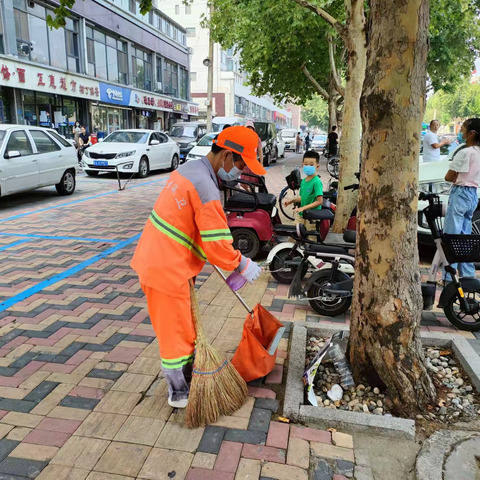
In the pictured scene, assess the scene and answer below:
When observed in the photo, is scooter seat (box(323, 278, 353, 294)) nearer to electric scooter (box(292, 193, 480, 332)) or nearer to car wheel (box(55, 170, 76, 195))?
electric scooter (box(292, 193, 480, 332))

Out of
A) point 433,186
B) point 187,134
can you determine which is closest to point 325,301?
point 433,186

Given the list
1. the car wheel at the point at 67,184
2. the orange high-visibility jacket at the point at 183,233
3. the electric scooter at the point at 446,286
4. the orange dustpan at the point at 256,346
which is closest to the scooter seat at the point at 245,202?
the electric scooter at the point at 446,286

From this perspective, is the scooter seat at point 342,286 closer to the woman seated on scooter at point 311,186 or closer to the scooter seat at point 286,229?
the scooter seat at point 286,229

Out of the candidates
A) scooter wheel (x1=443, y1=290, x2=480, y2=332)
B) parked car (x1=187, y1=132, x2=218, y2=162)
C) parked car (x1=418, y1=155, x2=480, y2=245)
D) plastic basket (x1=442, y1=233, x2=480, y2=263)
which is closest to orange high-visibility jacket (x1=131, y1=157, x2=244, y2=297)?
plastic basket (x1=442, y1=233, x2=480, y2=263)

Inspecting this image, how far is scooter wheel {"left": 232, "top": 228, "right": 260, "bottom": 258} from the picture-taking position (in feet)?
19.0

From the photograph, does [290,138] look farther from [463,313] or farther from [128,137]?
[463,313]

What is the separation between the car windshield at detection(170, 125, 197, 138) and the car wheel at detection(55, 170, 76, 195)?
1121cm

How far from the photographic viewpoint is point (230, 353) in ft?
11.4

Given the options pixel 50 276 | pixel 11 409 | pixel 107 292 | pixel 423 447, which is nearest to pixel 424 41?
pixel 423 447

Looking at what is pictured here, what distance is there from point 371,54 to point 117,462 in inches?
103

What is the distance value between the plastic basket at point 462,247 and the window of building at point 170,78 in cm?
3385

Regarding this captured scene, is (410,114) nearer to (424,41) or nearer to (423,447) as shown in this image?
(424,41)

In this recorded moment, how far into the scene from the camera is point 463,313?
4023 mm

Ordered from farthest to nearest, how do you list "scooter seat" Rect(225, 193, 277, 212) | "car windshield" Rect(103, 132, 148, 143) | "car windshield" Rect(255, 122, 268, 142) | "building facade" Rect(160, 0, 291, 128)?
"building facade" Rect(160, 0, 291, 128) < "car windshield" Rect(255, 122, 268, 142) < "car windshield" Rect(103, 132, 148, 143) < "scooter seat" Rect(225, 193, 277, 212)
